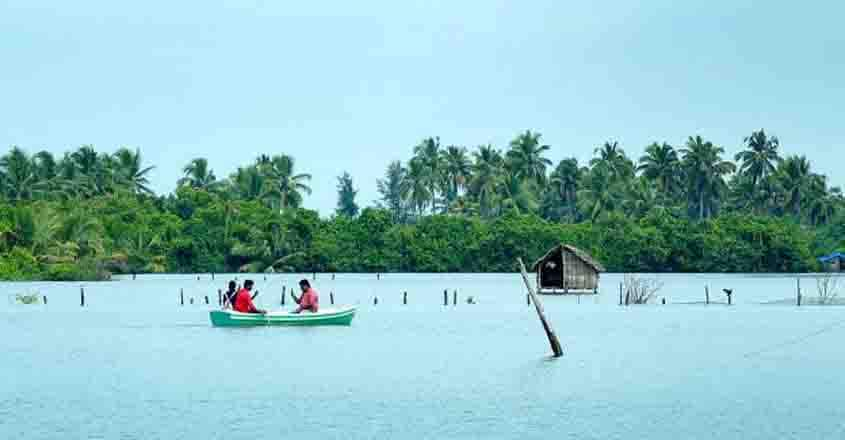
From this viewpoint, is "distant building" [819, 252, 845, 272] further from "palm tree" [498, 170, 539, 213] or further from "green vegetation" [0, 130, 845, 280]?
"palm tree" [498, 170, 539, 213]

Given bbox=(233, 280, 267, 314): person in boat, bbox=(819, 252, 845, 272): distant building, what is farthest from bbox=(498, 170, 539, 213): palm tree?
bbox=(233, 280, 267, 314): person in boat

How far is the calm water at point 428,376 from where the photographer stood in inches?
1075

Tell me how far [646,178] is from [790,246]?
70.3ft

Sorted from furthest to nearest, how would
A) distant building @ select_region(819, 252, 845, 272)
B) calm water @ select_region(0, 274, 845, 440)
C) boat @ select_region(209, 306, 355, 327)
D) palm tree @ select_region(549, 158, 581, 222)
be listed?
palm tree @ select_region(549, 158, 581, 222) → distant building @ select_region(819, 252, 845, 272) → boat @ select_region(209, 306, 355, 327) → calm water @ select_region(0, 274, 845, 440)

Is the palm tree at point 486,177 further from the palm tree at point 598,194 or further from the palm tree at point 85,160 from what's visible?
the palm tree at point 85,160

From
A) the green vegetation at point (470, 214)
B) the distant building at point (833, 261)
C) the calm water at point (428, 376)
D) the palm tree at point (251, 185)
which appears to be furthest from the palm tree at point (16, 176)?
the distant building at point (833, 261)

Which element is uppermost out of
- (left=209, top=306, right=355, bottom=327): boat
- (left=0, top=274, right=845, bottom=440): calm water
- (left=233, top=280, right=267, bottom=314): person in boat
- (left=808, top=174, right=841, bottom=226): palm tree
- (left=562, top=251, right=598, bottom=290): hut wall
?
(left=808, top=174, right=841, bottom=226): palm tree

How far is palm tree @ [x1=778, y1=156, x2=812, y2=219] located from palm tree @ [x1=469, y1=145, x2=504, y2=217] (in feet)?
97.9

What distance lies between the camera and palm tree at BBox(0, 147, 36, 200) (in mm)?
123125

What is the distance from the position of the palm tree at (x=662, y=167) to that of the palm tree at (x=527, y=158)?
10.7 m

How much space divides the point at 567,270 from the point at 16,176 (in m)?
65.7

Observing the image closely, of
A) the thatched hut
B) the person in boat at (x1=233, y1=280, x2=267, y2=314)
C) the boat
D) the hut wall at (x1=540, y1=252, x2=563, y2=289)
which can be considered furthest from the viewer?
the hut wall at (x1=540, y1=252, x2=563, y2=289)

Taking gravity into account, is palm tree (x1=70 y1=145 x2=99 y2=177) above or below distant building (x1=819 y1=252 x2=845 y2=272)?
above

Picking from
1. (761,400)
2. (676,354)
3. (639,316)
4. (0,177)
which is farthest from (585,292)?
(0,177)
